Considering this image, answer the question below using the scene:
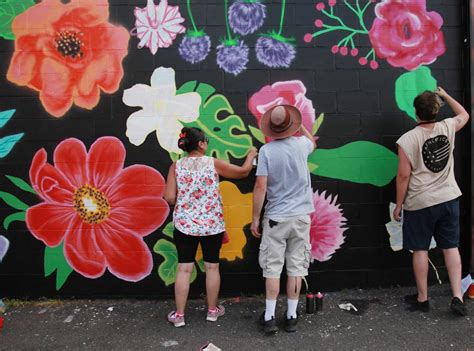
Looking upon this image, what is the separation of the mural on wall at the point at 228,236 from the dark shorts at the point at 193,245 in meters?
0.35

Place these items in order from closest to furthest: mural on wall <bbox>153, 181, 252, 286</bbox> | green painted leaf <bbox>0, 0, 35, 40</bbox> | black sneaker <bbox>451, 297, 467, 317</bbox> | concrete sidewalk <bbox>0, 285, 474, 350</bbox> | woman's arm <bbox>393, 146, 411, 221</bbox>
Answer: concrete sidewalk <bbox>0, 285, 474, 350</bbox> < black sneaker <bbox>451, 297, 467, 317</bbox> < woman's arm <bbox>393, 146, 411, 221</bbox> < green painted leaf <bbox>0, 0, 35, 40</bbox> < mural on wall <bbox>153, 181, 252, 286</bbox>

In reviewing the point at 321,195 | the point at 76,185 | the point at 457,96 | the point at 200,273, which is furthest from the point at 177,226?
the point at 457,96

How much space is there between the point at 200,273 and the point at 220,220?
0.71m

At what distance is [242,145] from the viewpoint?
377cm

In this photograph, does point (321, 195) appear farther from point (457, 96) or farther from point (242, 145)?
point (457, 96)

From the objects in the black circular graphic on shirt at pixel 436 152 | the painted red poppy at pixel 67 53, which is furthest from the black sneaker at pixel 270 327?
the painted red poppy at pixel 67 53

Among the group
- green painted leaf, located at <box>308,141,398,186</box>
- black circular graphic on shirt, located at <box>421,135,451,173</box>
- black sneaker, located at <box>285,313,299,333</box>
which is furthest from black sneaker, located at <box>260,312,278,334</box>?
black circular graphic on shirt, located at <box>421,135,451,173</box>

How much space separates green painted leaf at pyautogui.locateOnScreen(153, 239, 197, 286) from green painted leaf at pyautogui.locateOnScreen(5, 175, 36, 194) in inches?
48.7

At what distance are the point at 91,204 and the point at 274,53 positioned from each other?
212 cm

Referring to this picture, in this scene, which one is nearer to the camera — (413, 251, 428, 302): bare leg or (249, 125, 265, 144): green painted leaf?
(413, 251, 428, 302): bare leg

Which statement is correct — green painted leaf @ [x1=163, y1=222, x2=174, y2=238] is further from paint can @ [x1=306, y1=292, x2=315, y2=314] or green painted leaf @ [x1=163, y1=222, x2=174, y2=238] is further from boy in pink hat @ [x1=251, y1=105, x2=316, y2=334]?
paint can @ [x1=306, y1=292, x2=315, y2=314]

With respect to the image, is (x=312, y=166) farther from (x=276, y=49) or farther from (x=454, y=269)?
(x=454, y=269)

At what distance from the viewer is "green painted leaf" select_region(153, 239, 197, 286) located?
3.85 meters

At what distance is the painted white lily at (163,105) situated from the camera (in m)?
3.74
